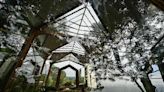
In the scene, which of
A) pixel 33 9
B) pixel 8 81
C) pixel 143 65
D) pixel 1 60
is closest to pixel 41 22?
pixel 33 9

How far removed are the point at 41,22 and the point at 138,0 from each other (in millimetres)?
2564

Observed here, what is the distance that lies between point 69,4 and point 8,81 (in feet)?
9.58

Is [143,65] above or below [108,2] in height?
below

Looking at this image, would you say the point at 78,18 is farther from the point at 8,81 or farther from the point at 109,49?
the point at 8,81

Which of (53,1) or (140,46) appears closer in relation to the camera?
(53,1)

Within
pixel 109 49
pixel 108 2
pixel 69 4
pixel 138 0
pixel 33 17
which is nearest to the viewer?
pixel 138 0

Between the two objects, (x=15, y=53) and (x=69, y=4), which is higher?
(x=69, y=4)

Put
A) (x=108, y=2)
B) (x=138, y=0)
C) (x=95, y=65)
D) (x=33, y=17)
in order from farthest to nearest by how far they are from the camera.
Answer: (x=95, y=65)
(x=33, y=17)
(x=108, y=2)
(x=138, y=0)

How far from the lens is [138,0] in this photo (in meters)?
3.24

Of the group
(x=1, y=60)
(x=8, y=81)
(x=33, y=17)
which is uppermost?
(x=33, y=17)

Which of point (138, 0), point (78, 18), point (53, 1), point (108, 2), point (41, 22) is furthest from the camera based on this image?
point (78, 18)

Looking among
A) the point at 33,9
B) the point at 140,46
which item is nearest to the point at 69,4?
the point at 33,9

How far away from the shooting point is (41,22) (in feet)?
15.7

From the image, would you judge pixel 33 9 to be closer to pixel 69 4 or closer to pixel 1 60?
pixel 69 4
